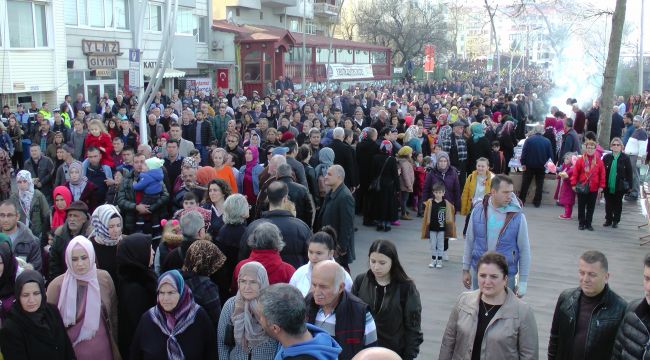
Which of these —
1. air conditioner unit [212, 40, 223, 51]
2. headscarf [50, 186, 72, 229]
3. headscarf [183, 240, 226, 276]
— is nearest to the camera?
headscarf [183, 240, 226, 276]

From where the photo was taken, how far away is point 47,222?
7648 millimetres

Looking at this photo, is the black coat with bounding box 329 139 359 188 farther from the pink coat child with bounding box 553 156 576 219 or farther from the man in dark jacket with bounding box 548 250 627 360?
the man in dark jacket with bounding box 548 250 627 360

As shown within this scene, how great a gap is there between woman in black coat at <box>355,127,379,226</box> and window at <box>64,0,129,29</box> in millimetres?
17201

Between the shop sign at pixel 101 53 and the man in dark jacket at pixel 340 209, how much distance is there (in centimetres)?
2044

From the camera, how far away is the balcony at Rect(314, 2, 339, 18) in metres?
54.2

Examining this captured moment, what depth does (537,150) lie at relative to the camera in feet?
43.9

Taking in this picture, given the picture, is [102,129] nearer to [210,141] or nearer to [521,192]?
[210,141]

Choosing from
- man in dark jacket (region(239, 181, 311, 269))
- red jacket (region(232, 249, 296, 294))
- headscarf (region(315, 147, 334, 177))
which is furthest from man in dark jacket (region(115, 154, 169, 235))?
red jacket (region(232, 249, 296, 294))

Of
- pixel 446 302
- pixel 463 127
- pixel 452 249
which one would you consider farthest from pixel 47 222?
pixel 463 127

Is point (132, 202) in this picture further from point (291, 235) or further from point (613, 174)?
point (613, 174)

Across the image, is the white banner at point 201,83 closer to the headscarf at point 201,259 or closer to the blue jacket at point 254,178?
the blue jacket at point 254,178

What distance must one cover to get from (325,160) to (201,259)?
5765mm

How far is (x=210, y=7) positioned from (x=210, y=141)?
23159 mm

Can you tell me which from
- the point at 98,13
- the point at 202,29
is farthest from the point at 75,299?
the point at 202,29
